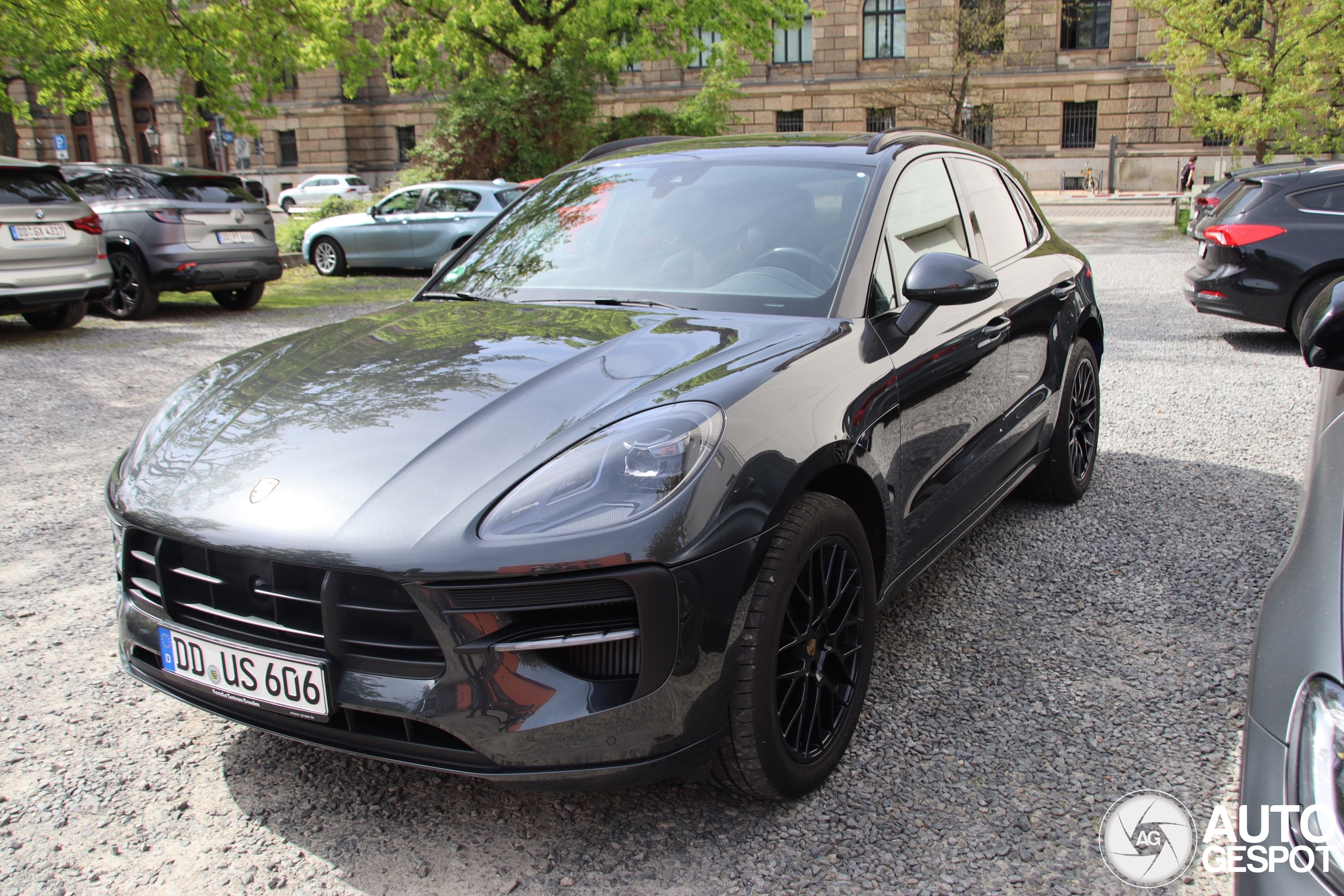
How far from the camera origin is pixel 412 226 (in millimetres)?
15875

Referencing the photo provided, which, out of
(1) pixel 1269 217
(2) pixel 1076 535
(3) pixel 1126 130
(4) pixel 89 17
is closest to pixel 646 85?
(3) pixel 1126 130

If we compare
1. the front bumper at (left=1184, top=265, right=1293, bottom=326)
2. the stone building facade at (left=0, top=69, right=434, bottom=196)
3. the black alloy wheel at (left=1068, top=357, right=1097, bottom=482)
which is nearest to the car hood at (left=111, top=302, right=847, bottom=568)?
the black alloy wheel at (left=1068, top=357, right=1097, bottom=482)

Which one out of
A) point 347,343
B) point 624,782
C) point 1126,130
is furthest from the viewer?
point 1126,130

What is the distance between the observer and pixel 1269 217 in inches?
348

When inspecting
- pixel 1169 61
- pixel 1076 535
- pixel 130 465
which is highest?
pixel 1169 61

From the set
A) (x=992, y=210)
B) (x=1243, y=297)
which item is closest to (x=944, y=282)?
(x=992, y=210)

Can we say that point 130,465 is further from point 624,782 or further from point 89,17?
point 89,17

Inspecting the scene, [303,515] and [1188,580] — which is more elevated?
[303,515]

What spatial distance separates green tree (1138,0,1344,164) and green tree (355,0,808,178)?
351 inches

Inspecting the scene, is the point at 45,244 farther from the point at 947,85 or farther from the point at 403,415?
the point at 947,85

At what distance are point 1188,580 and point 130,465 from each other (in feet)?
12.0

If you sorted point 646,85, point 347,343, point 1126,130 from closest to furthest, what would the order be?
point 347,343
point 1126,130
point 646,85

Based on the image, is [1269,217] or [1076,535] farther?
[1269,217]

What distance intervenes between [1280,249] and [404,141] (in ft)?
146
